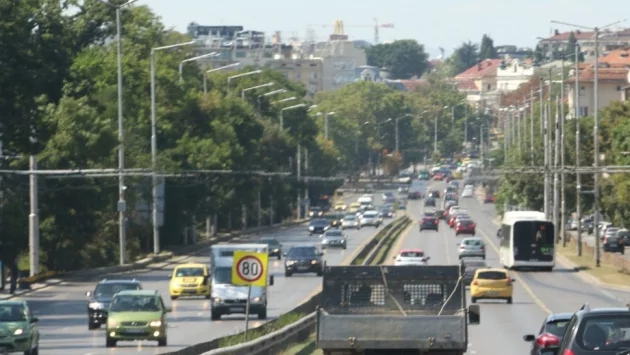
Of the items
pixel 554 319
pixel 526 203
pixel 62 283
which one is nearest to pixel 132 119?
pixel 62 283

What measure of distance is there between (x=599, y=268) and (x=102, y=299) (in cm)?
3891

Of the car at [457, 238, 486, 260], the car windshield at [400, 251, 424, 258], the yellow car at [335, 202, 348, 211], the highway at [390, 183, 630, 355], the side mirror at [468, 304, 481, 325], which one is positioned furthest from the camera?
the yellow car at [335, 202, 348, 211]

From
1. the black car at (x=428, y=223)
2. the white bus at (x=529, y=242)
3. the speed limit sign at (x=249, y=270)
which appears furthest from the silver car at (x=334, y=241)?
the speed limit sign at (x=249, y=270)

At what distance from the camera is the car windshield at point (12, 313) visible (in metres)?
36.1

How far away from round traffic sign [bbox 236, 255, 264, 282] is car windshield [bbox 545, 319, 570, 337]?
7181 mm

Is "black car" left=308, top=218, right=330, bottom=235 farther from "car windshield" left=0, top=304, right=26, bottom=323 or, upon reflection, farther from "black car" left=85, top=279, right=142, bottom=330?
"car windshield" left=0, top=304, right=26, bottom=323

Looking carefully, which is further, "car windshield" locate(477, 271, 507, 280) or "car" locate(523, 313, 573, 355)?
"car windshield" locate(477, 271, 507, 280)

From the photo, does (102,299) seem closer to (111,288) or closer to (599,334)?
(111,288)

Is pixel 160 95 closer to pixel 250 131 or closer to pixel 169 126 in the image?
pixel 169 126

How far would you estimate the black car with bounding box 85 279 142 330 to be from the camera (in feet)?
151

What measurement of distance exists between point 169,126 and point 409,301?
80.2 meters


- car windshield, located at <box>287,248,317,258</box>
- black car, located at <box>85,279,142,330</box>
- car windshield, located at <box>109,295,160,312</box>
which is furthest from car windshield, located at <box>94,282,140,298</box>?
car windshield, located at <box>287,248,317,258</box>

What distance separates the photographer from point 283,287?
222 ft

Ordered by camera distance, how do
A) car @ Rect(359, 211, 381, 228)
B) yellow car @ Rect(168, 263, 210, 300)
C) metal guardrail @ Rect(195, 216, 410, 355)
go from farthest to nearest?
car @ Rect(359, 211, 381, 228), yellow car @ Rect(168, 263, 210, 300), metal guardrail @ Rect(195, 216, 410, 355)
